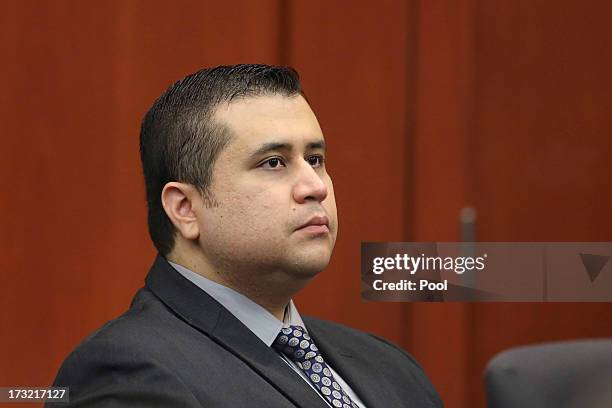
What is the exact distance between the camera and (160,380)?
1.11 m

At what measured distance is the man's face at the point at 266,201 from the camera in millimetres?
1264

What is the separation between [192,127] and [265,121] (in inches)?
3.7

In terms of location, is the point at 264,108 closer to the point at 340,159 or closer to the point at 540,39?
the point at 340,159

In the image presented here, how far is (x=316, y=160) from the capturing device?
1339 millimetres

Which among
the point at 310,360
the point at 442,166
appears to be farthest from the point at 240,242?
the point at 442,166

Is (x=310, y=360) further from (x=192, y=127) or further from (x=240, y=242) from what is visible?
(x=192, y=127)

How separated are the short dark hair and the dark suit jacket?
10 centimetres

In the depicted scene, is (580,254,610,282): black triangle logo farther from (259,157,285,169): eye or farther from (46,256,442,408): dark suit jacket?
(259,157,285,169): eye

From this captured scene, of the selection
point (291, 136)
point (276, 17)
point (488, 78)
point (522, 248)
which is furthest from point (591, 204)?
point (291, 136)

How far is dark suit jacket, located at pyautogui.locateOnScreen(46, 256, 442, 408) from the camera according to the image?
3.67 feet

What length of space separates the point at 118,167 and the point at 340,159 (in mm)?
376

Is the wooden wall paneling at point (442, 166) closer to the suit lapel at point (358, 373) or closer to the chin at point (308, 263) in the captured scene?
the suit lapel at point (358, 373)

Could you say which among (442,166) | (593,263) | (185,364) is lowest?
(185,364)

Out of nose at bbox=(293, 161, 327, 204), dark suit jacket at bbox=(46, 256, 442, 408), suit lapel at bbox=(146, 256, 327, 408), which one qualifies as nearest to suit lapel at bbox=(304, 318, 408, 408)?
dark suit jacket at bbox=(46, 256, 442, 408)
